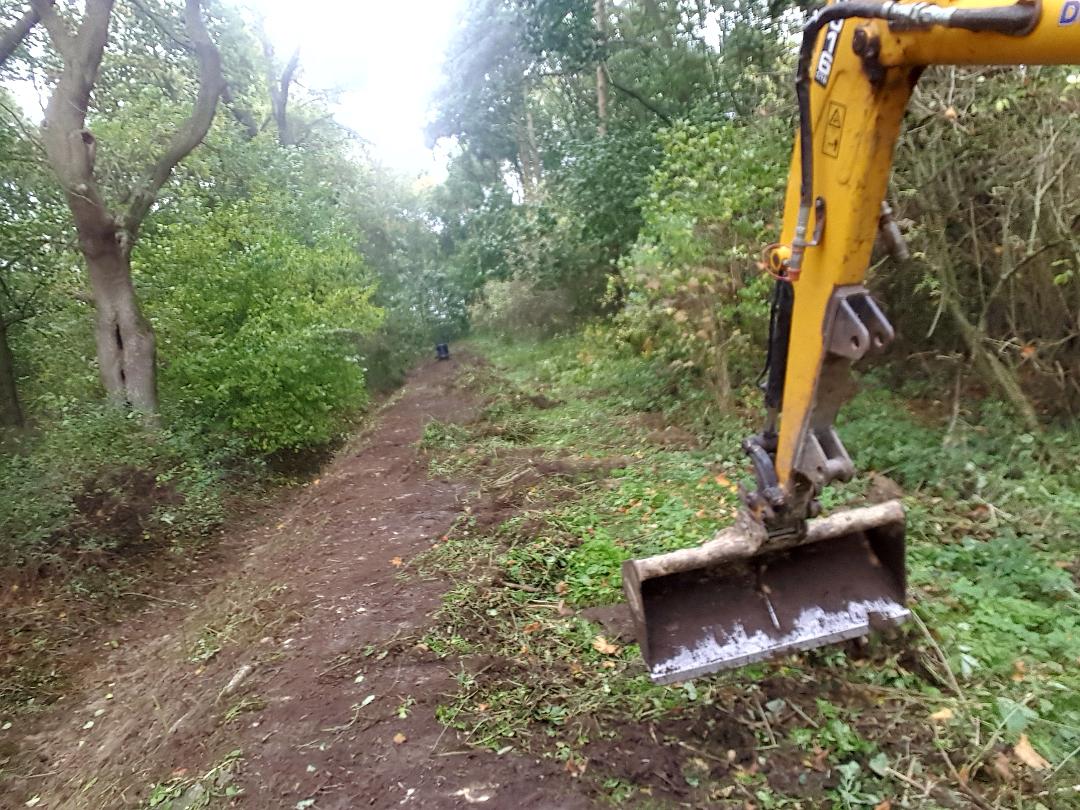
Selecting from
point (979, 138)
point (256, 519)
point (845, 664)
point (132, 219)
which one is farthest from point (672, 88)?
point (845, 664)

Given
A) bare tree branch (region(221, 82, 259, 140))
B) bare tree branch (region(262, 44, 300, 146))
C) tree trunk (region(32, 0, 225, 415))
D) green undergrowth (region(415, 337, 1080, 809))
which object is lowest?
green undergrowth (region(415, 337, 1080, 809))

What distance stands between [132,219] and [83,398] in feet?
8.66

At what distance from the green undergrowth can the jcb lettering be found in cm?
277

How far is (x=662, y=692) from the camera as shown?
368cm

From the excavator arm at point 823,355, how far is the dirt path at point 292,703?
104 cm

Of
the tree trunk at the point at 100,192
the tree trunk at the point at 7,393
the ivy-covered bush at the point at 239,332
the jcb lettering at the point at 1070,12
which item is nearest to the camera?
the jcb lettering at the point at 1070,12

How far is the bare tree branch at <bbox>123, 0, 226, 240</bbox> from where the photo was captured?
31.3 feet

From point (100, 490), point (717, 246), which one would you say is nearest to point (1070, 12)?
point (717, 246)

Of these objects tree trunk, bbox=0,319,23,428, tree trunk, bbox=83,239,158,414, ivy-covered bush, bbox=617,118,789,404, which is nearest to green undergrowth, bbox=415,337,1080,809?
ivy-covered bush, bbox=617,118,789,404

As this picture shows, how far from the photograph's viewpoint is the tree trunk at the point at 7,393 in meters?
10.7

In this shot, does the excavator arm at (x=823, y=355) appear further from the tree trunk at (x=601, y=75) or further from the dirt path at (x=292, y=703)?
the tree trunk at (x=601, y=75)

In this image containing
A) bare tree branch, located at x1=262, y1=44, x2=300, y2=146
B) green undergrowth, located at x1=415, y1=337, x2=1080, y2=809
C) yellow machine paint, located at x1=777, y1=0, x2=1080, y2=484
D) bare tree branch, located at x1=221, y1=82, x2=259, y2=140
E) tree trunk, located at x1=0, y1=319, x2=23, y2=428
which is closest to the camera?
yellow machine paint, located at x1=777, y1=0, x2=1080, y2=484

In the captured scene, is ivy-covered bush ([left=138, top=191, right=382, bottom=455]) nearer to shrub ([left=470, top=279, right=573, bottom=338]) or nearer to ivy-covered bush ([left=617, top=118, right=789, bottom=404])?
ivy-covered bush ([left=617, top=118, right=789, bottom=404])

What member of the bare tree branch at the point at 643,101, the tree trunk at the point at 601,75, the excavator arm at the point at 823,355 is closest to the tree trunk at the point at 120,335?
the excavator arm at the point at 823,355
